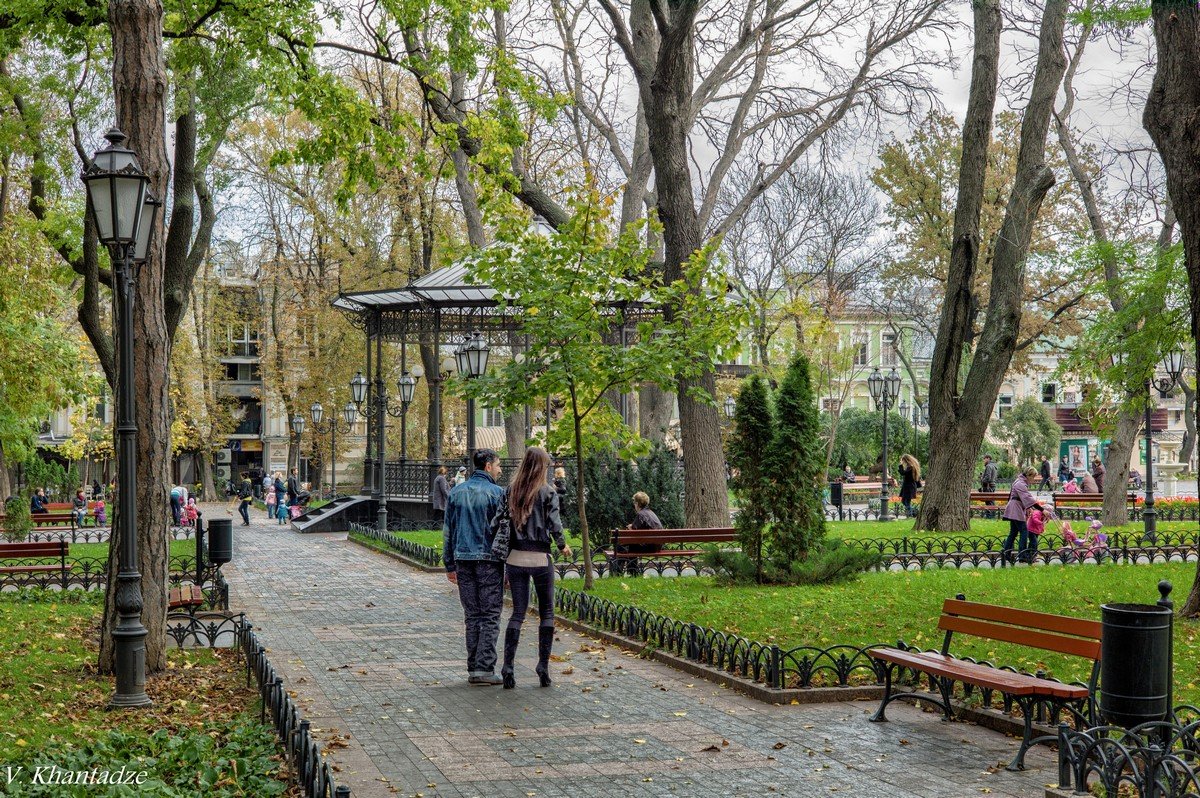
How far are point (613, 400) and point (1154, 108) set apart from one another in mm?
15315

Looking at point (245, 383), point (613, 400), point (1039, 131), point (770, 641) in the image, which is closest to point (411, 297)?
point (613, 400)

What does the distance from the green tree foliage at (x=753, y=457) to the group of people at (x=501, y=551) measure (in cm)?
535

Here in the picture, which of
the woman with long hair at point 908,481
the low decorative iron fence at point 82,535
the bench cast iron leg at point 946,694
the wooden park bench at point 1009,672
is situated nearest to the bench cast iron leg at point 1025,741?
the wooden park bench at point 1009,672

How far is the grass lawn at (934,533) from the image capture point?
71.4ft

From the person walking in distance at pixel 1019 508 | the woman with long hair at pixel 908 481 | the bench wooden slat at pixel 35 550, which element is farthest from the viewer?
the woman with long hair at pixel 908 481

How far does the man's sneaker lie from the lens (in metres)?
9.21

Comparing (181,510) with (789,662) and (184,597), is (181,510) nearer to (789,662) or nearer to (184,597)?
(184,597)

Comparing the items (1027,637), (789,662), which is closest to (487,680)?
(789,662)

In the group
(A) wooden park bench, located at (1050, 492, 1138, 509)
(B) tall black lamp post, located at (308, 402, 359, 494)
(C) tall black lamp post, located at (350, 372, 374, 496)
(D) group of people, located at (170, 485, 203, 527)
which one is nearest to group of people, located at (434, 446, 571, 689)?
(D) group of people, located at (170, 485, 203, 527)

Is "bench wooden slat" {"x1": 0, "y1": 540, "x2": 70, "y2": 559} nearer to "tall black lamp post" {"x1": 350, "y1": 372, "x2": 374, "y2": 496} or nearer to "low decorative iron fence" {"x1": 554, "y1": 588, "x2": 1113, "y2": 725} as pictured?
"low decorative iron fence" {"x1": 554, "y1": 588, "x2": 1113, "y2": 725}

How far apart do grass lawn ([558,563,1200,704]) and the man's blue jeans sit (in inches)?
99.0

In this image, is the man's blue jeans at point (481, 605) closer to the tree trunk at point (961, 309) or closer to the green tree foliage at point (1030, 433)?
the tree trunk at point (961, 309)

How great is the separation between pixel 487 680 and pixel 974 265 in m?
14.8

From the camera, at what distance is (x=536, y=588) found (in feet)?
30.2
